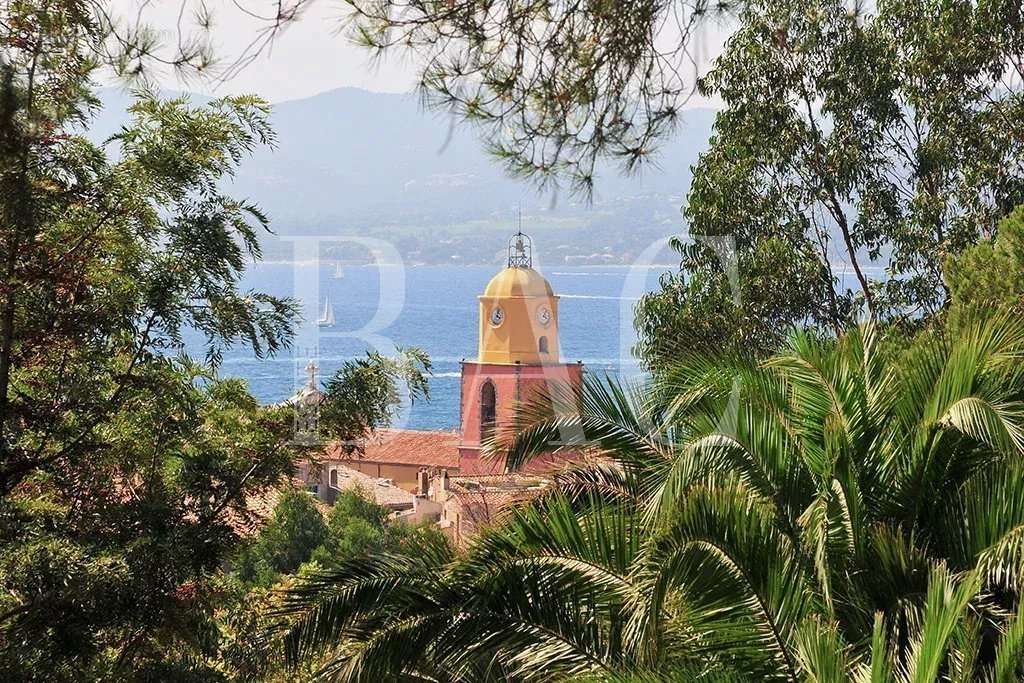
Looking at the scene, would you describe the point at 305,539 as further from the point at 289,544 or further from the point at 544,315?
the point at 544,315

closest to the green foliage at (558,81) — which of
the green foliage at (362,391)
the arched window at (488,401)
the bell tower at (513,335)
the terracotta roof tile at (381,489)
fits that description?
the green foliage at (362,391)

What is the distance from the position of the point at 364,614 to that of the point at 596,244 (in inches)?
1740

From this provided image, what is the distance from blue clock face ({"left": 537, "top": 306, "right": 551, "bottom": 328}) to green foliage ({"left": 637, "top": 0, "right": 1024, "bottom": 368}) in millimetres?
16264

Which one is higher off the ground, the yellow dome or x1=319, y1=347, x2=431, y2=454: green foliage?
the yellow dome

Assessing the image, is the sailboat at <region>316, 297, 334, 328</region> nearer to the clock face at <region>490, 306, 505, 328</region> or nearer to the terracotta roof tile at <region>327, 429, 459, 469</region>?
the clock face at <region>490, 306, 505, 328</region>

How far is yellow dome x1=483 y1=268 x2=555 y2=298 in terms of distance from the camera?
31828 mm

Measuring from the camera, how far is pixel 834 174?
16.1 meters

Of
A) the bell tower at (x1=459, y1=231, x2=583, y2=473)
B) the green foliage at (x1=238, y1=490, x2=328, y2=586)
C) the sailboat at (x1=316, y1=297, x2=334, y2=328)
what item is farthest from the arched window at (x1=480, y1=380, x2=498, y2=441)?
the green foliage at (x1=238, y1=490, x2=328, y2=586)

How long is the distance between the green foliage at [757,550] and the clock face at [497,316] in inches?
1021

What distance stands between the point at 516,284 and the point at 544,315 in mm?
1467

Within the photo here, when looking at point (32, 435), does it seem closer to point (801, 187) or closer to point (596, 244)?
point (801, 187)

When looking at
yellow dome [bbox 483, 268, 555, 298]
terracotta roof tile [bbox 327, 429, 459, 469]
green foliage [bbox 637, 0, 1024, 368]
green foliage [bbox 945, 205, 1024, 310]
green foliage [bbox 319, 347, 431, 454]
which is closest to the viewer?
green foliage [bbox 319, 347, 431, 454]

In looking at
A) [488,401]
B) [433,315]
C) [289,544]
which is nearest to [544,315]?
[488,401]

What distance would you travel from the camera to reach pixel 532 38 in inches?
188
